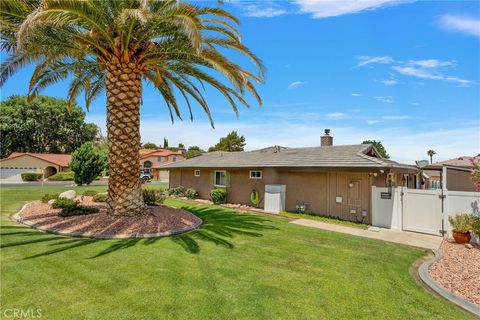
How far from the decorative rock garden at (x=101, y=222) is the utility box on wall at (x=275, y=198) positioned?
6.27 metres

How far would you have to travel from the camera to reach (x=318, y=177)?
15805 mm

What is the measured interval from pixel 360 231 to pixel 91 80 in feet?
48.8

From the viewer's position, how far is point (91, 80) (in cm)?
1402

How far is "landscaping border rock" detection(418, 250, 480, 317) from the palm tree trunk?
30.3ft

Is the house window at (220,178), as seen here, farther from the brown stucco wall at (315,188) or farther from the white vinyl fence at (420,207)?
the white vinyl fence at (420,207)

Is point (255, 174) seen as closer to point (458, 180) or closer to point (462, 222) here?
point (462, 222)

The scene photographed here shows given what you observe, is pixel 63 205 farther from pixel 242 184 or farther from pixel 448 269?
pixel 448 269

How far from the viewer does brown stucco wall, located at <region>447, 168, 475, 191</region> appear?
17078 millimetres

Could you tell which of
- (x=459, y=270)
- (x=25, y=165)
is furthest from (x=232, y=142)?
(x=459, y=270)

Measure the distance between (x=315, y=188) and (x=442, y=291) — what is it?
1018 cm

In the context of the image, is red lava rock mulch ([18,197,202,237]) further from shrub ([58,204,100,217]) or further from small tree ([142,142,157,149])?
small tree ([142,142,157,149])

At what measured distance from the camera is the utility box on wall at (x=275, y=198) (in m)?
16.5

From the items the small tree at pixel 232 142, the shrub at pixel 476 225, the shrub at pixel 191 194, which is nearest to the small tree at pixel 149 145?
the small tree at pixel 232 142

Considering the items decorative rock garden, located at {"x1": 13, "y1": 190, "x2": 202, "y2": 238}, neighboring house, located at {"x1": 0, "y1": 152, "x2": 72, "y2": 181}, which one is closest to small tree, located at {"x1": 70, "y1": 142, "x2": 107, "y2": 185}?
neighboring house, located at {"x1": 0, "y1": 152, "x2": 72, "y2": 181}
